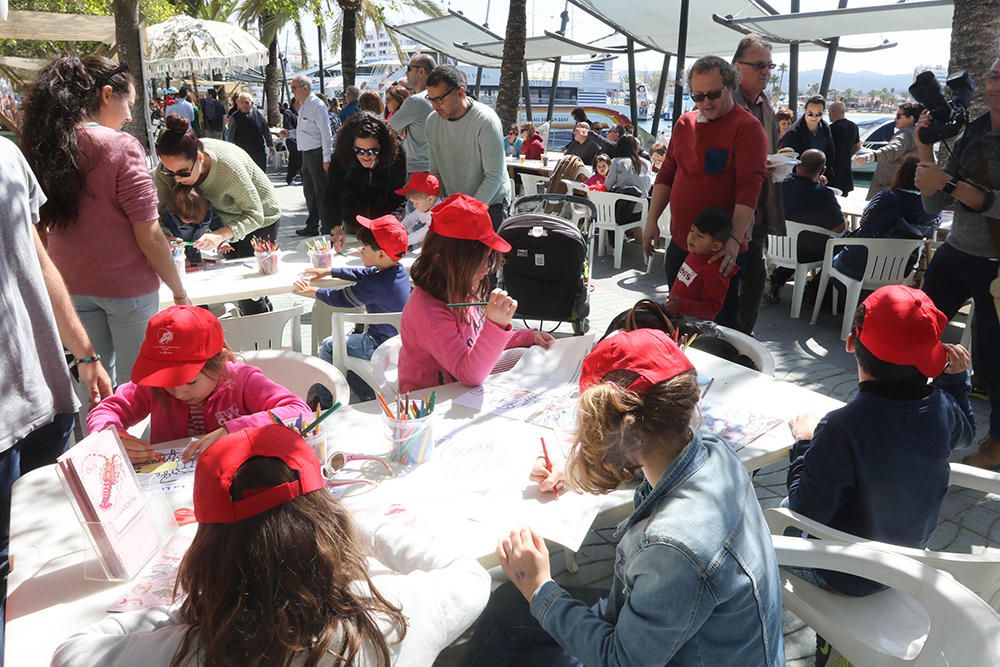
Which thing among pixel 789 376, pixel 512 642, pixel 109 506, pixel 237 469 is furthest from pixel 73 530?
pixel 789 376

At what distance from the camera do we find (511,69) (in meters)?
10.5

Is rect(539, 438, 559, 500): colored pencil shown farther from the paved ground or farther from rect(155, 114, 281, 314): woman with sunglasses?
rect(155, 114, 281, 314): woman with sunglasses

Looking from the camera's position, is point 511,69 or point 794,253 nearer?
point 794,253

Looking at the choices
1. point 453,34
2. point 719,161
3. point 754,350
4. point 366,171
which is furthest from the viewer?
point 453,34

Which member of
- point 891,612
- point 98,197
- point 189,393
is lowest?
point 891,612

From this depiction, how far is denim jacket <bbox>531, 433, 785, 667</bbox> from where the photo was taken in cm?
123

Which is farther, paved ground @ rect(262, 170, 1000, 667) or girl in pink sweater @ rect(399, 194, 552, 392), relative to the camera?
paved ground @ rect(262, 170, 1000, 667)

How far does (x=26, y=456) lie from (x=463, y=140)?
3522mm

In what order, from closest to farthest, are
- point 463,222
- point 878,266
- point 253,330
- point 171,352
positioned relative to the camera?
point 171,352 < point 463,222 < point 253,330 < point 878,266

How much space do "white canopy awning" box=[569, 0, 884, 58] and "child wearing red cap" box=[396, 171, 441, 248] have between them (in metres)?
13.0

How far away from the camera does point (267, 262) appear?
161 inches

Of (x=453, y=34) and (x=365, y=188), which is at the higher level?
(x=453, y=34)

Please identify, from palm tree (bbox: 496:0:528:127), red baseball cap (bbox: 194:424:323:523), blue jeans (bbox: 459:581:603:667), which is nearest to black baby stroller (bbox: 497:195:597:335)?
blue jeans (bbox: 459:581:603:667)

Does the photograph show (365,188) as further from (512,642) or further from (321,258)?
(512,642)
